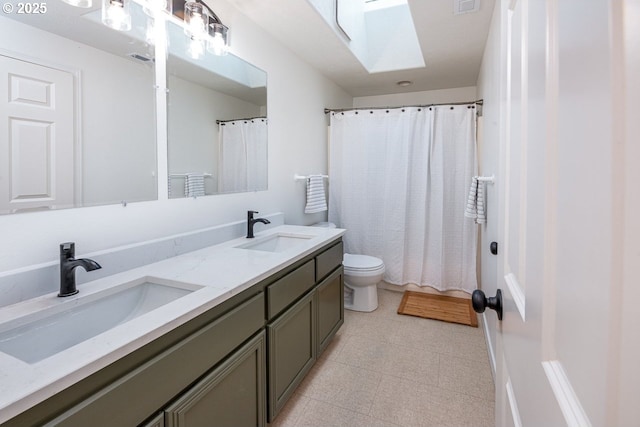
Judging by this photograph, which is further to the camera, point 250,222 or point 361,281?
point 361,281

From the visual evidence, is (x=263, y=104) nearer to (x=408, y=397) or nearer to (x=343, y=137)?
(x=343, y=137)

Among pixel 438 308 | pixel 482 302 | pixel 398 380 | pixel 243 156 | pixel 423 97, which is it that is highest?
pixel 423 97

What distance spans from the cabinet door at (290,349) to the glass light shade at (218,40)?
1585 millimetres

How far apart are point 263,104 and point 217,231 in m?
1.06

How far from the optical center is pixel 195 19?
1.80m

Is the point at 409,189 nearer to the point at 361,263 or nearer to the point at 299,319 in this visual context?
the point at 361,263

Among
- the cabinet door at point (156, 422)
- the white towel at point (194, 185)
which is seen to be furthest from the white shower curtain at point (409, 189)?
the cabinet door at point (156, 422)

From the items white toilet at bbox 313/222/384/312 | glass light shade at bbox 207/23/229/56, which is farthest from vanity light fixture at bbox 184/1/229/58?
white toilet at bbox 313/222/384/312

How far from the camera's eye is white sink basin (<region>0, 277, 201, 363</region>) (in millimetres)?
953

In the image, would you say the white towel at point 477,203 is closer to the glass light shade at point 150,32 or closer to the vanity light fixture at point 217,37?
the vanity light fixture at point 217,37

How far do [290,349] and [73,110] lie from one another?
144 cm

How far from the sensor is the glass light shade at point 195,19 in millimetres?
1771

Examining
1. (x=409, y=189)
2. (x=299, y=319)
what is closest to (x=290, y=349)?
(x=299, y=319)

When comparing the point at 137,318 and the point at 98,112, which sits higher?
the point at 98,112
